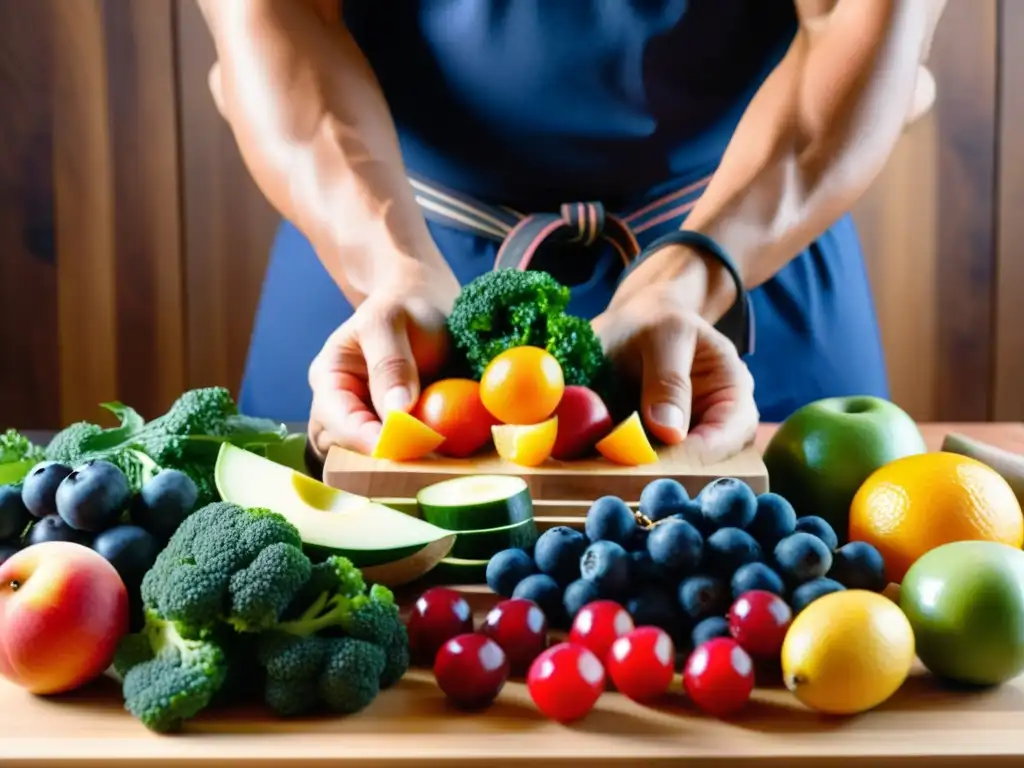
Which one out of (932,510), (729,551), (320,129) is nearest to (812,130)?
(320,129)

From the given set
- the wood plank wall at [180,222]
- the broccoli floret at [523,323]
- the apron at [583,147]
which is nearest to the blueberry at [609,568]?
the broccoli floret at [523,323]

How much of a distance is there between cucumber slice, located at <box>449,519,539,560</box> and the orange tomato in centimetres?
15

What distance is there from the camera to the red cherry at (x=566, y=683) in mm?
621

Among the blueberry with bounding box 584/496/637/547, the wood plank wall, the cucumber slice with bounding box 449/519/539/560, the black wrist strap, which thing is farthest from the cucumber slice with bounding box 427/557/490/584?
the wood plank wall

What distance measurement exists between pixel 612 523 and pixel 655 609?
0.06 metres

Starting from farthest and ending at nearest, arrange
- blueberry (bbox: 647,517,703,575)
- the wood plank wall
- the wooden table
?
the wood plank wall → blueberry (bbox: 647,517,703,575) → the wooden table

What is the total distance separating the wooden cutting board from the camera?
2.93 feet

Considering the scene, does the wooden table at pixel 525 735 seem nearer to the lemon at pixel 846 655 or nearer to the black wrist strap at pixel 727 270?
the lemon at pixel 846 655

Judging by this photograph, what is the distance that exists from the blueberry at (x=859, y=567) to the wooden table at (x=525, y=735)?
8cm

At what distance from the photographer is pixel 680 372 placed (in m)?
1.03

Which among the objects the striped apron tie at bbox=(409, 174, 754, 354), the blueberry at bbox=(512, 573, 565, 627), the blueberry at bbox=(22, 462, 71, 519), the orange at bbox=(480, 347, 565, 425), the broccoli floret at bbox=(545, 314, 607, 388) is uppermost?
the striped apron tie at bbox=(409, 174, 754, 354)

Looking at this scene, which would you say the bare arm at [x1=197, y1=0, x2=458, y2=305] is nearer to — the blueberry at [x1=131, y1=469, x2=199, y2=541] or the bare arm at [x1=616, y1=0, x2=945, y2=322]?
the bare arm at [x1=616, y1=0, x2=945, y2=322]

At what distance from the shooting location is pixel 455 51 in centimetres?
134

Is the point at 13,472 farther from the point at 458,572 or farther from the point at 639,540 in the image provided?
the point at 639,540
